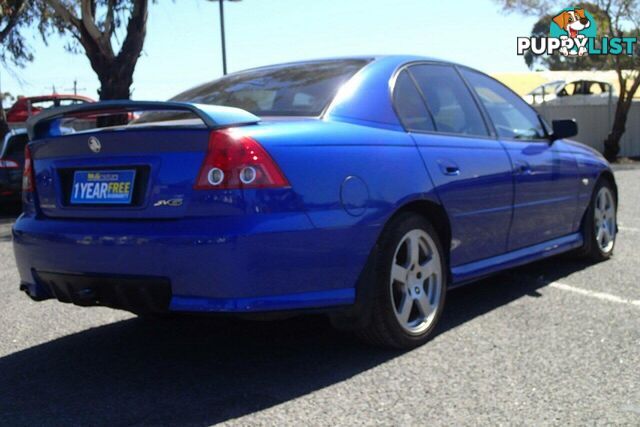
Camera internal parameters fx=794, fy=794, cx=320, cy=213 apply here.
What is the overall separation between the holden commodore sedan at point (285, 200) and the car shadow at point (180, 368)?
0.33 metres

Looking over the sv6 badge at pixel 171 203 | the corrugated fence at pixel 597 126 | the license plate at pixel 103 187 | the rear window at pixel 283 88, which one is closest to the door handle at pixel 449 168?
the rear window at pixel 283 88

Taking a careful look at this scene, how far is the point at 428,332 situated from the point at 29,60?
853 inches

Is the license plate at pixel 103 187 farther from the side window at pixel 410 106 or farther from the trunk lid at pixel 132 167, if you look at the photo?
the side window at pixel 410 106

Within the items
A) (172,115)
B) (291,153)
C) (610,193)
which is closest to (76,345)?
(172,115)

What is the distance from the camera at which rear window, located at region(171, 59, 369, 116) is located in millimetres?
4039

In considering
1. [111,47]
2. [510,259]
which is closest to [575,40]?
[111,47]

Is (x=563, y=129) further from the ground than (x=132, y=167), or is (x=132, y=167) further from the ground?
(x=132, y=167)

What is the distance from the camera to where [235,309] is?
133 inches

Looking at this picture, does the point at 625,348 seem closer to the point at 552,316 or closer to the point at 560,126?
the point at 552,316

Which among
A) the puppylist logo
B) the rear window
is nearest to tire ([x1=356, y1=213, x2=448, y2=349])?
the rear window

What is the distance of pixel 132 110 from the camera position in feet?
12.3

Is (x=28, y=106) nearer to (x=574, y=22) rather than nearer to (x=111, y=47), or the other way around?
(x=111, y=47)

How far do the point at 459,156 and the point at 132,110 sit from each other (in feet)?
5.97

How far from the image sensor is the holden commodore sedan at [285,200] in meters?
3.37
